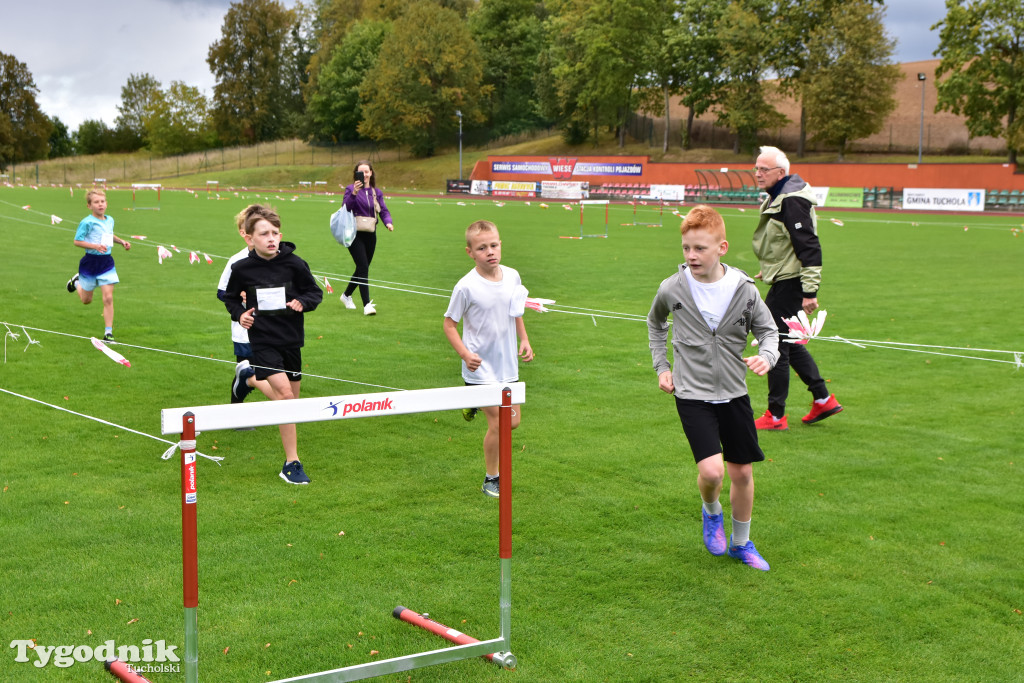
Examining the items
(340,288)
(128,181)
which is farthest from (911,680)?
(128,181)

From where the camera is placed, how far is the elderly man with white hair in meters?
7.63

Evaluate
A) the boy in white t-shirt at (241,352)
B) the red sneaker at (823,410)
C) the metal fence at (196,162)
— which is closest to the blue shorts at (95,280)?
the boy in white t-shirt at (241,352)

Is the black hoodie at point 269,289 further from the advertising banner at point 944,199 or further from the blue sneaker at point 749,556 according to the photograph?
the advertising banner at point 944,199

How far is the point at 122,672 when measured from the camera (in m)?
3.99

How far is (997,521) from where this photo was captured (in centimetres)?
602

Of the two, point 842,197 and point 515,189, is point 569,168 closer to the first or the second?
point 515,189

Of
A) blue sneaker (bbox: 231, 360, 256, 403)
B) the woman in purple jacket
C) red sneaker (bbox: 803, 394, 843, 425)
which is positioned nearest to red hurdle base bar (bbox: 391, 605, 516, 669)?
blue sneaker (bbox: 231, 360, 256, 403)

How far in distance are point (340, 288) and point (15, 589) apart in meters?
12.2

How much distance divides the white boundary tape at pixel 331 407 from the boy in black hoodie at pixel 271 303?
2.90 meters

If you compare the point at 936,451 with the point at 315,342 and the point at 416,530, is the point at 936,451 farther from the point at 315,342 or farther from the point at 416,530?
the point at 315,342

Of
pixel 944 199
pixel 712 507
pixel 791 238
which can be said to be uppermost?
pixel 944 199

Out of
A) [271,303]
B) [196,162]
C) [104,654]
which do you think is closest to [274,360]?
[271,303]

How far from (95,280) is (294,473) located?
644cm

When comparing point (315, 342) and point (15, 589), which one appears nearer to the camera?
point (15, 589)
